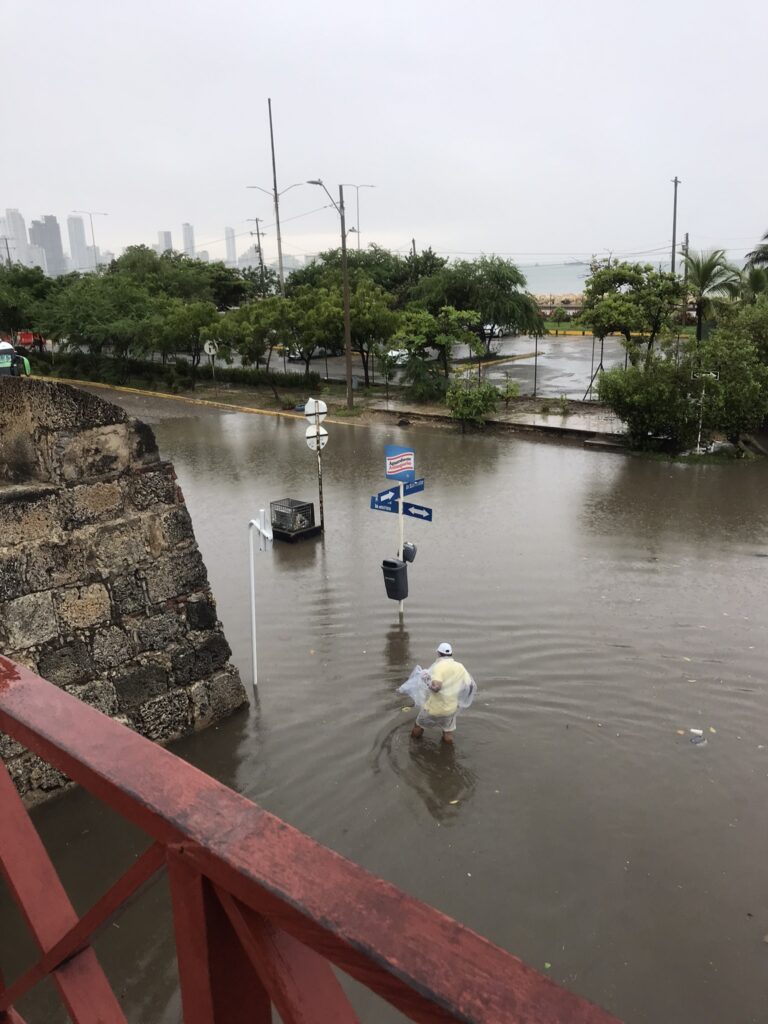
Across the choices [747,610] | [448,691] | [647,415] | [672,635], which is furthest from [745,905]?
[647,415]

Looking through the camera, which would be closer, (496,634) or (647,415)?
(496,634)

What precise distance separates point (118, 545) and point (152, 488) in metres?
0.59

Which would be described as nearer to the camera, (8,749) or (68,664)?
(8,749)

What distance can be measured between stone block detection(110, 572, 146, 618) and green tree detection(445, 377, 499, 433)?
16084 millimetres

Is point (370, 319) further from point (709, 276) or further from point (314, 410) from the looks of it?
point (314, 410)

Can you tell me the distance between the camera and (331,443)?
68.5 ft

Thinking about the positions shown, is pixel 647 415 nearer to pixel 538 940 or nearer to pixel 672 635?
pixel 672 635

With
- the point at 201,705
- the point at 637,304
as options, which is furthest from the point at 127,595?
the point at 637,304

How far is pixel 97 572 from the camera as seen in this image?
21.4 feet

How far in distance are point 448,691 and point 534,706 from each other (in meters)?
1.33

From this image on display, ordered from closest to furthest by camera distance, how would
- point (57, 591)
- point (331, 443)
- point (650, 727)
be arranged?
point (57, 591) < point (650, 727) < point (331, 443)

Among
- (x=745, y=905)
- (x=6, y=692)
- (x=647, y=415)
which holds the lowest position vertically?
(x=745, y=905)

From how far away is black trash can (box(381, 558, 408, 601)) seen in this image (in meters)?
9.45

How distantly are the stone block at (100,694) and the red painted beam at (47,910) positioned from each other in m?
5.28
